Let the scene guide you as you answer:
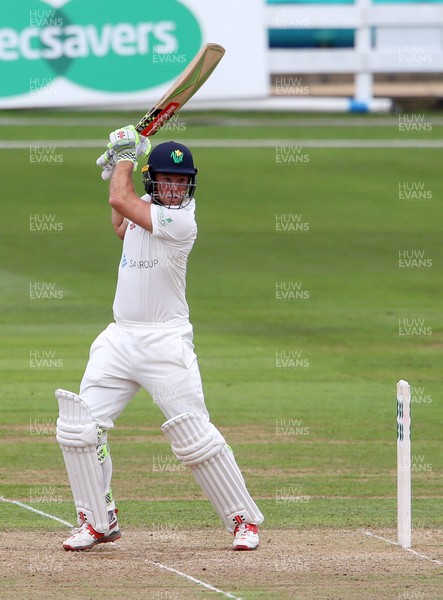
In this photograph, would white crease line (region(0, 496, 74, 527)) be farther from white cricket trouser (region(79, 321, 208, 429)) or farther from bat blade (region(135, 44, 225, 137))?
bat blade (region(135, 44, 225, 137))

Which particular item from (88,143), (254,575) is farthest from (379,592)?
(88,143)

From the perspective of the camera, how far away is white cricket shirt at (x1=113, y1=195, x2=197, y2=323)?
8484 millimetres

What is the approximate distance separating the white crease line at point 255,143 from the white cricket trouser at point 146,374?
73.7ft

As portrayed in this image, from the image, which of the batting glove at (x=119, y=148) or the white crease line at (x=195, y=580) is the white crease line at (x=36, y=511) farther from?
the batting glove at (x=119, y=148)

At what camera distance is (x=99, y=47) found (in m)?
26.5

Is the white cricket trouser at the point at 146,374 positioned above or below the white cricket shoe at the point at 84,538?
above

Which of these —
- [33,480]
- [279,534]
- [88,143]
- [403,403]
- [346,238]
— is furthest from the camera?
[88,143]

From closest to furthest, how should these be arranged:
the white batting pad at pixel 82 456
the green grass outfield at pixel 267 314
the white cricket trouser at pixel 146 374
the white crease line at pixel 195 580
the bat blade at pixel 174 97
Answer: the white crease line at pixel 195 580 < the white batting pad at pixel 82 456 < the white cricket trouser at pixel 146 374 < the bat blade at pixel 174 97 < the green grass outfield at pixel 267 314

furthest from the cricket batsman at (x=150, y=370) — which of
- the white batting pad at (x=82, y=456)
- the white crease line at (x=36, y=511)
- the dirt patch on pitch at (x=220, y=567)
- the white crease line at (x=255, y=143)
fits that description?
the white crease line at (x=255, y=143)

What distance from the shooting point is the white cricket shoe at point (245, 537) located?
8.45 metres

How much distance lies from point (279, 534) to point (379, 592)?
1.53 metres

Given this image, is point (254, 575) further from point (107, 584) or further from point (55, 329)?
point (55, 329)

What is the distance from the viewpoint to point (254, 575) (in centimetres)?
792

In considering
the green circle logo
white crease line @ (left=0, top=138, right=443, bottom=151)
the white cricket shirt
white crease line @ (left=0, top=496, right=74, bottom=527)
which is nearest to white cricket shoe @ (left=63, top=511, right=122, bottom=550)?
white crease line @ (left=0, top=496, right=74, bottom=527)
